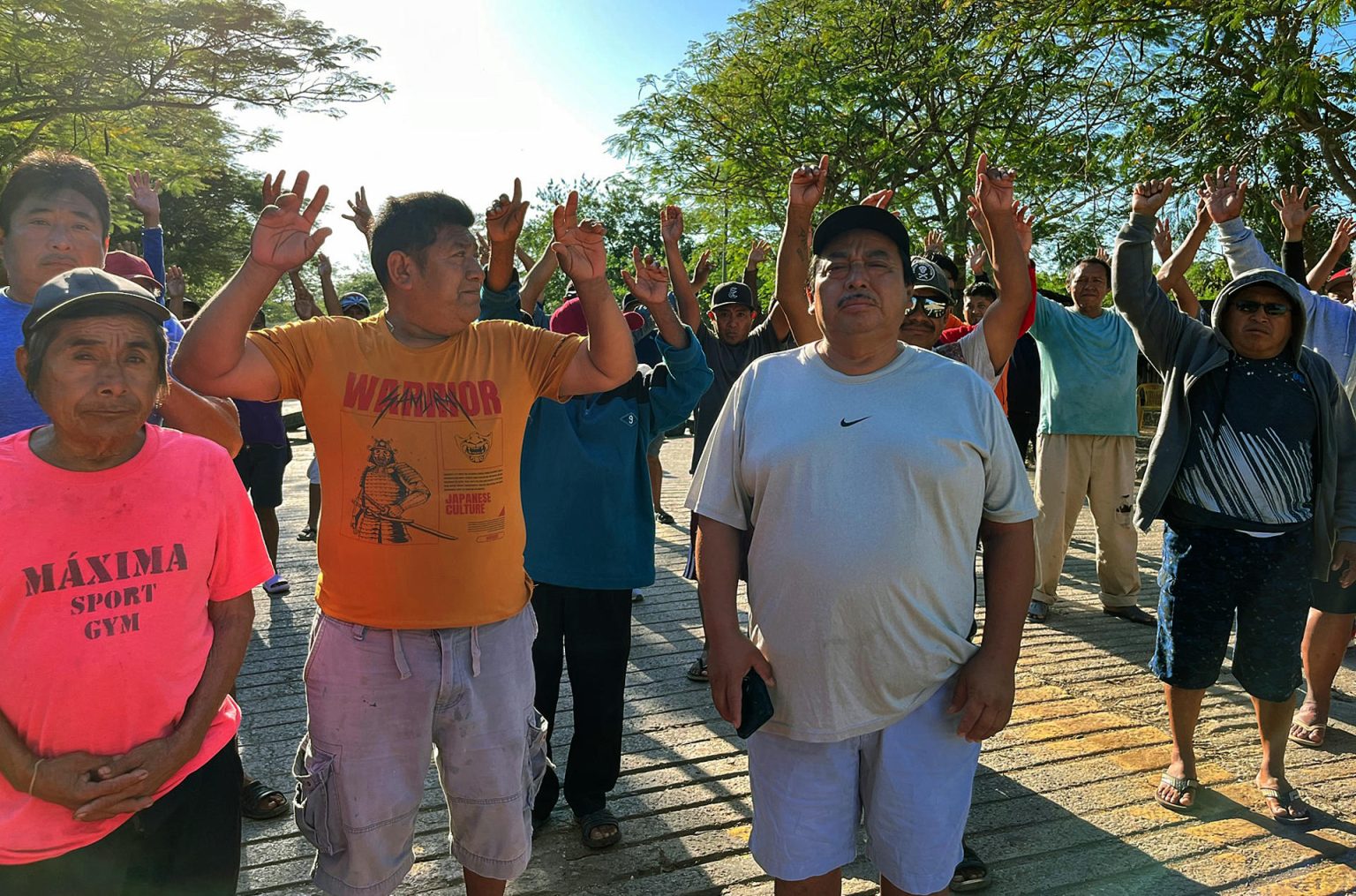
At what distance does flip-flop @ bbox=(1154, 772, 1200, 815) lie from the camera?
357 centimetres

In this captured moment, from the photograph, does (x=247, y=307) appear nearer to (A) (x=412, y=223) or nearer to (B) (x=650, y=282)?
(A) (x=412, y=223)

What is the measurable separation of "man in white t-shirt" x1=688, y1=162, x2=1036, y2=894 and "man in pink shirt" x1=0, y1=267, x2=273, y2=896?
124 centimetres

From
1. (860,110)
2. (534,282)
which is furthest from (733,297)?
(860,110)

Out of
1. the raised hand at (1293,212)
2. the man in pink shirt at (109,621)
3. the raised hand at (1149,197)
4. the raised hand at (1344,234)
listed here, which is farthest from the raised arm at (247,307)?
the raised hand at (1344,234)

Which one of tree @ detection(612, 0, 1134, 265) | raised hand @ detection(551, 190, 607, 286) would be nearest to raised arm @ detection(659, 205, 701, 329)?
raised hand @ detection(551, 190, 607, 286)

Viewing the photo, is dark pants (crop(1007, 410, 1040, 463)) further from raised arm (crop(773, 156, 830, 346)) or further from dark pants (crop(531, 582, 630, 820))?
dark pants (crop(531, 582, 630, 820))

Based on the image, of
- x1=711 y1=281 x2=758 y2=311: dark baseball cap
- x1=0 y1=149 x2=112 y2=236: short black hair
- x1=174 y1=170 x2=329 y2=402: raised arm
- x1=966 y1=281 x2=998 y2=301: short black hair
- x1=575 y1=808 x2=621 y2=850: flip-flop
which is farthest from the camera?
x1=966 y1=281 x2=998 y2=301: short black hair

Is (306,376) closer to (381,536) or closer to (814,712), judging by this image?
(381,536)

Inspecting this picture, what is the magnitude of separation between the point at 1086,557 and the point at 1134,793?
4782mm

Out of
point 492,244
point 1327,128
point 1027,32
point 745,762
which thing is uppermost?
point 1027,32

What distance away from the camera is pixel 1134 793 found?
372 cm

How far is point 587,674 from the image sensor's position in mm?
3414

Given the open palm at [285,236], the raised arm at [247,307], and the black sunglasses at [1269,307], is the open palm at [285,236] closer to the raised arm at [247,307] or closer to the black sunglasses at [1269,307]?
the raised arm at [247,307]

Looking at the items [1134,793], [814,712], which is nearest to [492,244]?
[814,712]
